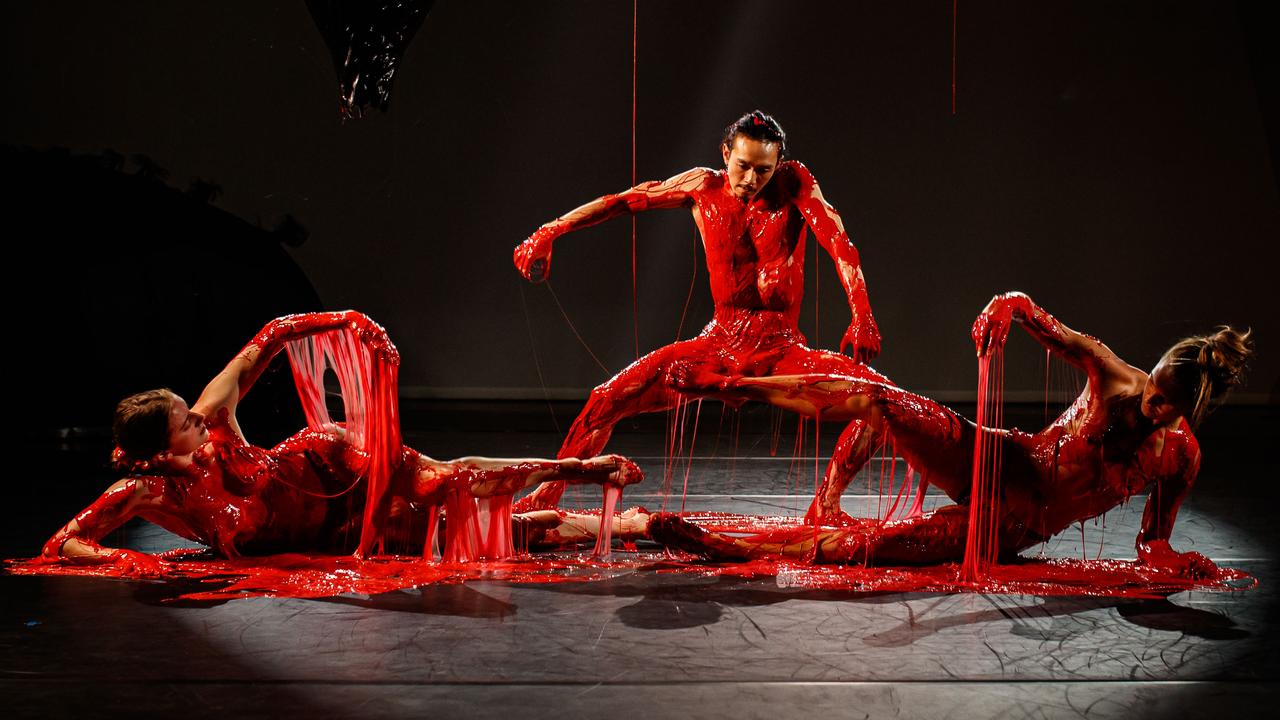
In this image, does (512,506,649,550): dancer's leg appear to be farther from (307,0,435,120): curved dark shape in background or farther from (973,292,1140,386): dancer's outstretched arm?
(307,0,435,120): curved dark shape in background

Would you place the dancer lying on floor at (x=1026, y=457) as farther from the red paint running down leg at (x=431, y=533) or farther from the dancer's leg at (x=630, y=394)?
the red paint running down leg at (x=431, y=533)

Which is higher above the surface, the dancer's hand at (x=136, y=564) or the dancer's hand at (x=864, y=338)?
the dancer's hand at (x=864, y=338)

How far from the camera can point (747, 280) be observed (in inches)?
129

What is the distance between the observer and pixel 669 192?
334 cm

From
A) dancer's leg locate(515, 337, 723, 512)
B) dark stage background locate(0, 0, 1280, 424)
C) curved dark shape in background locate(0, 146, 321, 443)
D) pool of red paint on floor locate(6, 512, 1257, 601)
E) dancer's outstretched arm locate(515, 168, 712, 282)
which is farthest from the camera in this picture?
dark stage background locate(0, 0, 1280, 424)

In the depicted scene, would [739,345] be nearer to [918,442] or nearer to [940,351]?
[918,442]

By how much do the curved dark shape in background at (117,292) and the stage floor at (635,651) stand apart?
8.53 ft

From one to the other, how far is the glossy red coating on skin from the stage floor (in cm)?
61

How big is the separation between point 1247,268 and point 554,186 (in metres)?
3.91

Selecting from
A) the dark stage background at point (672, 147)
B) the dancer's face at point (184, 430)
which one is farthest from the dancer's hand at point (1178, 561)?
the dark stage background at point (672, 147)

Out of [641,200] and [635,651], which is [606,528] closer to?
[635,651]

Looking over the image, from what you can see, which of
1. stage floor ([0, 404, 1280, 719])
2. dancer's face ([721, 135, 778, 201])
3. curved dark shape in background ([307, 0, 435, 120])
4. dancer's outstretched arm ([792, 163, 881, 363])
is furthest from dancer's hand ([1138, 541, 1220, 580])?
curved dark shape in background ([307, 0, 435, 120])

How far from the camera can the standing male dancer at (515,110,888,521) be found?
10.3ft

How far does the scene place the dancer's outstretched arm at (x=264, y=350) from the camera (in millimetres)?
2803
